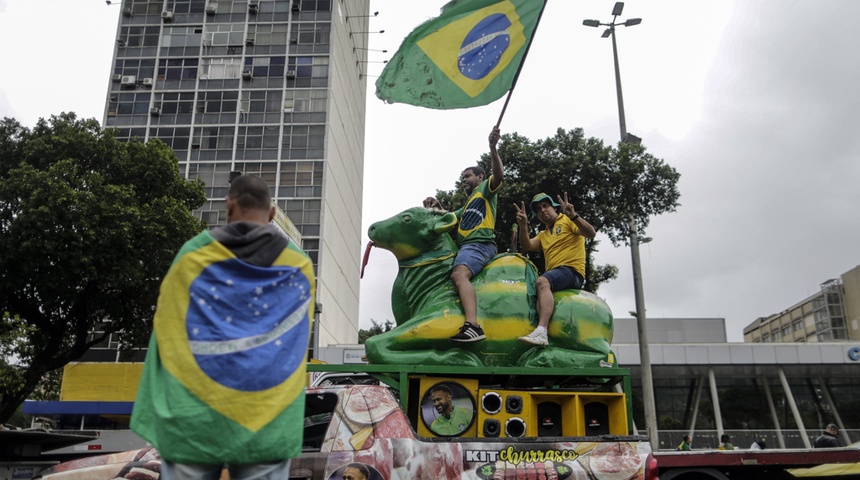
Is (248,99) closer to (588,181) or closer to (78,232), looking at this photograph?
(78,232)

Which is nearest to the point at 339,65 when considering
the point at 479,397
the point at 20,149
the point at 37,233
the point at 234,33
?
the point at 234,33

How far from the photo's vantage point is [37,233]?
59.0 ft

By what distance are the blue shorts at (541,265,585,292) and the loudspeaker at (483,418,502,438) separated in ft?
5.34

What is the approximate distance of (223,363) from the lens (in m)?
2.53

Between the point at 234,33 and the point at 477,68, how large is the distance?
36.2 m

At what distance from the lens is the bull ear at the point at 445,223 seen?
732cm

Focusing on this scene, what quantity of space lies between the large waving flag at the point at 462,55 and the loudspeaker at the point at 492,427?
155 inches

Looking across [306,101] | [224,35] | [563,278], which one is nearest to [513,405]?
[563,278]

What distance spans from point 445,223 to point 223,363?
492 centimetres

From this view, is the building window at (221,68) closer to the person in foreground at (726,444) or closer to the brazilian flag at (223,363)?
the person in foreground at (726,444)

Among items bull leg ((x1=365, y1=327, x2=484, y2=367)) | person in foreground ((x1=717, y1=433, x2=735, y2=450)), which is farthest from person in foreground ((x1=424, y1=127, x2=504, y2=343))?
person in foreground ((x1=717, y1=433, x2=735, y2=450))

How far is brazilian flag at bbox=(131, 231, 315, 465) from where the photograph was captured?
8.12 feet

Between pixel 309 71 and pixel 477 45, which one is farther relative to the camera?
pixel 309 71

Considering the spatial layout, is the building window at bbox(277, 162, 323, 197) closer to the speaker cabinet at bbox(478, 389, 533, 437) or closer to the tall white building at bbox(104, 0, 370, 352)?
the tall white building at bbox(104, 0, 370, 352)
